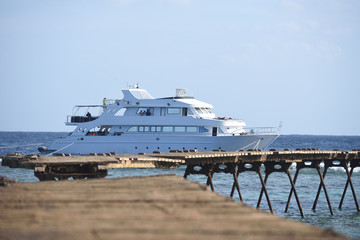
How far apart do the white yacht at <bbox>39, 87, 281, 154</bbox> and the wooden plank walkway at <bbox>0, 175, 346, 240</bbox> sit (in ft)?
118

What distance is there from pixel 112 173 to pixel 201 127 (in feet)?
23.7

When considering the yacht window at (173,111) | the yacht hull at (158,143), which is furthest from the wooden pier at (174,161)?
the yacht window at (173,111)

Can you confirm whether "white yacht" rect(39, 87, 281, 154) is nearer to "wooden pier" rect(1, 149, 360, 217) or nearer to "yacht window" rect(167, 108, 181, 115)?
"yacht window" rect(167, 108, 181, 115)

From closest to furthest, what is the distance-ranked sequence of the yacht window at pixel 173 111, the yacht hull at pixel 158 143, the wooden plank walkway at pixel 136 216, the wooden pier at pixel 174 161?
the wooden plank walkway at pixel 136 216 < the wooden pier at pixel 174 161 < the yacht hull at pixel 158 143 < the yacht window at pixel 173 111

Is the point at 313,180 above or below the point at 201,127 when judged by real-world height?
below

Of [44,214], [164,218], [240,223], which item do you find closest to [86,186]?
[44,214]

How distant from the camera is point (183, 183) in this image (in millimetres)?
9109

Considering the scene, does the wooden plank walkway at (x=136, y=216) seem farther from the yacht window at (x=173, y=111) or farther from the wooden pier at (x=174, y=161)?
the yacht window at (x=173, y=111)

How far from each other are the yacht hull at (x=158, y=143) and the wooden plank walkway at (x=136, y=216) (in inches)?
1406

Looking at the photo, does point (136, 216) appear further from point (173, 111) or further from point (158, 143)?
point (173, 111)

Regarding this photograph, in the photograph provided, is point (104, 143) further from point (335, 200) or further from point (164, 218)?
point (164, 218)

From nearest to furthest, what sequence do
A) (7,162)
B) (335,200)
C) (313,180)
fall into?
(7,162) → (335,200) → (313,180)

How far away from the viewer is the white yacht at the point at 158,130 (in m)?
44.8

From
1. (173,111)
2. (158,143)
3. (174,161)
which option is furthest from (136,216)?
(173,111)
